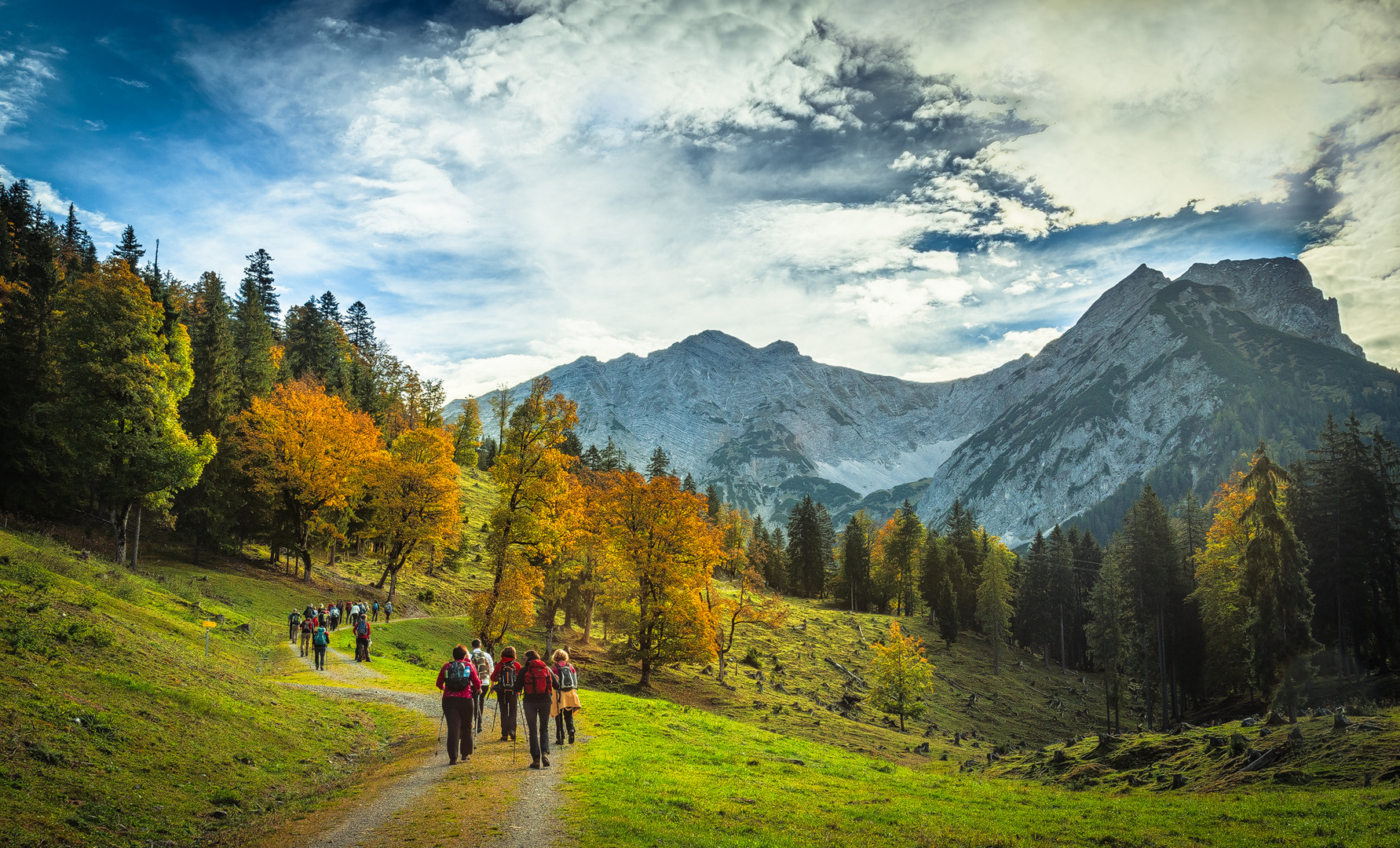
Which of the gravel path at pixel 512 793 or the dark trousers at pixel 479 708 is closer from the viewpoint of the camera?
the gravel path at pixel 512 793

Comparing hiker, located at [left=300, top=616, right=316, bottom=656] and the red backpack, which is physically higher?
the red backpack

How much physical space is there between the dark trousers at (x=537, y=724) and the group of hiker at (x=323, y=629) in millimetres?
17032

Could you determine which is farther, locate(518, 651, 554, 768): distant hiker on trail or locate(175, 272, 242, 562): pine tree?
locate(175, 272, 242, 562): pine tree

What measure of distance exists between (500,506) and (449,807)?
79.1 feet

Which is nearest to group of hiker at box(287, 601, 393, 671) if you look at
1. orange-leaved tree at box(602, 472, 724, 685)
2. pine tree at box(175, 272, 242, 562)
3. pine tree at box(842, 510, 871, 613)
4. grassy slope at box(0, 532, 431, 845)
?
grassy slope at box(0, 532, 431, 845)

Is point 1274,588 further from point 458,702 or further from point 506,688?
point 458,702

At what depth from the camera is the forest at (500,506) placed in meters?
33.6

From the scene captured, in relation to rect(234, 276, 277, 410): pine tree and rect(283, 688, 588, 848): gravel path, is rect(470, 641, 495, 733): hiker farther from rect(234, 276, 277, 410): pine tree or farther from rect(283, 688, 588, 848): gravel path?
rect(234, 276, 277, 410): pine tree

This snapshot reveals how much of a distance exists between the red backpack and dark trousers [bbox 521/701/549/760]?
259 mm

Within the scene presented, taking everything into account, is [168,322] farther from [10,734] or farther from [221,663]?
[10,734]

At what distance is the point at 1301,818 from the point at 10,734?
25730mm

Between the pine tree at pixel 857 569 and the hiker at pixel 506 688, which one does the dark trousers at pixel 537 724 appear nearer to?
the hiker at pixel 506 688

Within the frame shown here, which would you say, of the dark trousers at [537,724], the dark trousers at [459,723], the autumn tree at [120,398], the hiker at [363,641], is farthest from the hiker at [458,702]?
the autumn tree at [120,398]

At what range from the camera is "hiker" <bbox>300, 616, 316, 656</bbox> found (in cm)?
3163
